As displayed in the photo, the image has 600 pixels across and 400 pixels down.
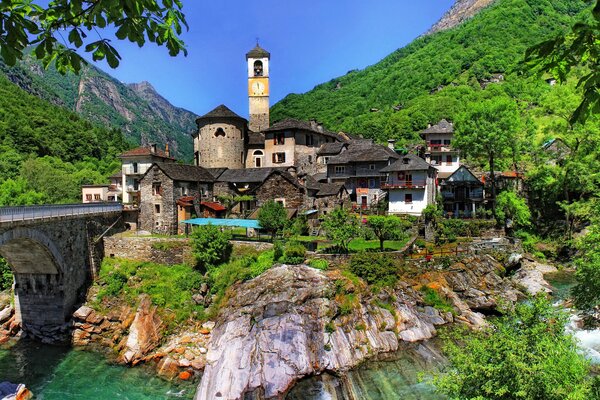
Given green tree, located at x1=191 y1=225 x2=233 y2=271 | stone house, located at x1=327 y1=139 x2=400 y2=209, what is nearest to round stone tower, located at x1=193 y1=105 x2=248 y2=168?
stone house, located at x1=327 y1=139 x2=400 y2=209

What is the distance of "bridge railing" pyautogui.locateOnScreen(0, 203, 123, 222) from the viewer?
23.5 metres

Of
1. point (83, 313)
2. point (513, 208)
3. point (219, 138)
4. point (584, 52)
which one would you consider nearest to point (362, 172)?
point (513, 208)

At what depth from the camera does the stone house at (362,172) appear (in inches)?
1911

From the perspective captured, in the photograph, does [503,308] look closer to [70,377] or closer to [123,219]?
[70,377]

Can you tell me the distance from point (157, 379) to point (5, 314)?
1664 centimetres

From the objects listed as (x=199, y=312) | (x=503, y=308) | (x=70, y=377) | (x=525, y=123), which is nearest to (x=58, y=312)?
(x=70, y=377)

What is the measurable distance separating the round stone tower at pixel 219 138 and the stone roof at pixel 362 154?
1345cm

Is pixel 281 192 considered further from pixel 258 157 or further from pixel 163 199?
pixel 258 157

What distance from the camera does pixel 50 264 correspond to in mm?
28938

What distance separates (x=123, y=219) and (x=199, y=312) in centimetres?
1631

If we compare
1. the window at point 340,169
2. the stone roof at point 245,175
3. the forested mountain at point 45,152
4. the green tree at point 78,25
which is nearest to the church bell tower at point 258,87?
the stone roof at point 245,175

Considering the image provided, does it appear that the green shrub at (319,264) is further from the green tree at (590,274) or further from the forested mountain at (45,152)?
the forested mountain at (45,152)

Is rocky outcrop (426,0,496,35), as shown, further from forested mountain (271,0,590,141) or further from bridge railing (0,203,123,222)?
bridge railing (0,203,123,222)

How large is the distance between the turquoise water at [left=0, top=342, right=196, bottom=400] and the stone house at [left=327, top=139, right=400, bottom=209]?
30.7m
